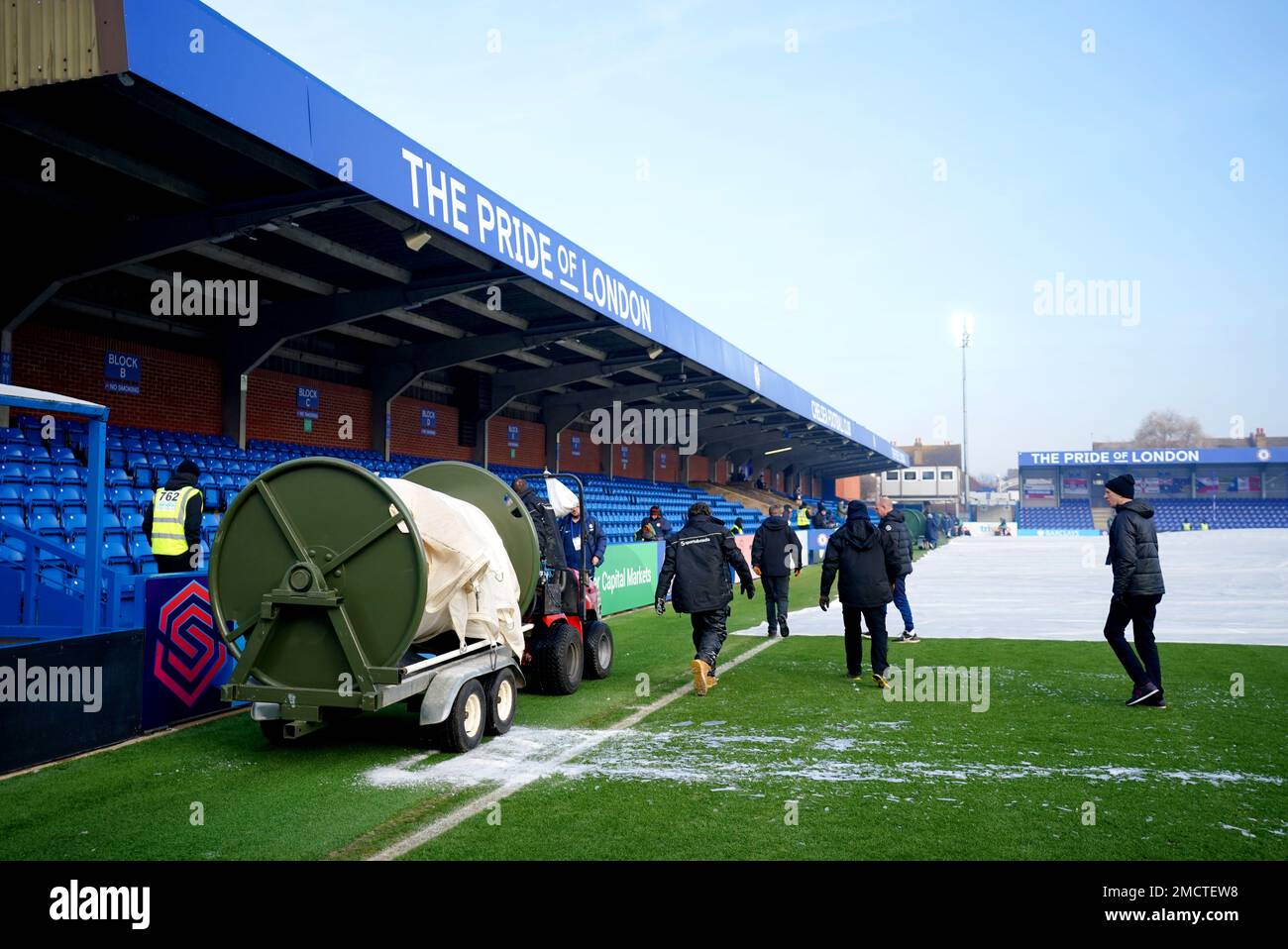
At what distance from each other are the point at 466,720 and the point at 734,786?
2.04m

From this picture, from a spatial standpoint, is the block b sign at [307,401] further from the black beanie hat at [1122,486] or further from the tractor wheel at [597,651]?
the black beanie hat at [1122,486]

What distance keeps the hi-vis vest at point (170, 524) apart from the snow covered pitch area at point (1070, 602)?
8.09 m

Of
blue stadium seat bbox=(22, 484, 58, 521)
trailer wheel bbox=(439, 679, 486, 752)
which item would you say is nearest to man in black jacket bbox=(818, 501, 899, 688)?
trailer wheel bbox=(439, 679, 486, 752)

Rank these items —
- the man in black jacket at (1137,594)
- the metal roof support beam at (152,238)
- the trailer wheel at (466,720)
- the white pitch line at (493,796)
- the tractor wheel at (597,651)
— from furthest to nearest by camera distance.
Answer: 1. the metal roof support beam at (152,238)
2. the tractor wheel at (597,651)
3. the man in black jacket at (1137,594)
4. the trailer wheel at (466,720)
5. the white pitch line at (493,796)

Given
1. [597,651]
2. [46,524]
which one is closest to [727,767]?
[597,651]

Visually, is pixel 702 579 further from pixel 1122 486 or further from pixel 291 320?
pixel 291 320

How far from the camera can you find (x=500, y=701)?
23.4 ft

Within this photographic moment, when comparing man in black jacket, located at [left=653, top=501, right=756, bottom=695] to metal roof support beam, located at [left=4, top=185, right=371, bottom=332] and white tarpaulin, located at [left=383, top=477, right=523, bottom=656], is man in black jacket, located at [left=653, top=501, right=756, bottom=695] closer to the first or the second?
white tarpaulin, located at [left=383, top=477, right=523, bottom=656]

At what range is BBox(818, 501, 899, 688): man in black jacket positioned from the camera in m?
9.31

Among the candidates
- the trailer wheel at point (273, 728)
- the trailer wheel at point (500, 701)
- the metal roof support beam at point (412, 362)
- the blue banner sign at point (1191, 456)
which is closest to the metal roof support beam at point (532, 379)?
the metal roof support beam at point (412, 362)

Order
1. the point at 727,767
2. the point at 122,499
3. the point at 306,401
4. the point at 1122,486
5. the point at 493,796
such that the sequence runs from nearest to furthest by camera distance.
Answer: the point at 493,796, the point at 727,767, the point at 1122,486, the point at 122,499, the point at 306,401

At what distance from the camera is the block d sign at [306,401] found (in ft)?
59.2

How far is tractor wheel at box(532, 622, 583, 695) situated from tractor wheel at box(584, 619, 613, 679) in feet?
1.94
